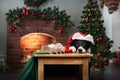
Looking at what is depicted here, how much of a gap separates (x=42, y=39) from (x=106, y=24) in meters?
2.47

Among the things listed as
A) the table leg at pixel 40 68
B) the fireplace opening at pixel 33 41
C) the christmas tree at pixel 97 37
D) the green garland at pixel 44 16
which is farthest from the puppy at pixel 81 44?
the fireplace opening at pixel 33 41

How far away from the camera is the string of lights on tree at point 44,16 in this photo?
6617mm

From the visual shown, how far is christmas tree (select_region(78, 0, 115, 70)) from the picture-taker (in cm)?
566

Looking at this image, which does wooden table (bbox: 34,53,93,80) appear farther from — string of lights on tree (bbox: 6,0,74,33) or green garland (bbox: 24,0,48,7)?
green garland (bbox: 24,0,48,7)

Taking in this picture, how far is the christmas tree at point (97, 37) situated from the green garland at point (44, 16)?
703 millimetres

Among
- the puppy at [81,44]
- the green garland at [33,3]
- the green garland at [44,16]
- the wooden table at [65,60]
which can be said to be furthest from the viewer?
the green garland at [33,3]

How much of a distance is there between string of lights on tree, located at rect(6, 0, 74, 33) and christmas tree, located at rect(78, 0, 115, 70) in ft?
2.31

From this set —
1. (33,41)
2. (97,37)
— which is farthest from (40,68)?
(33,41)

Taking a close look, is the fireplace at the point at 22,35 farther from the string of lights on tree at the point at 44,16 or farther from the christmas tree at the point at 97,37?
the christmas tree at the point at 97,37

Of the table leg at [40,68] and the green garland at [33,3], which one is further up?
the green garland at [33,3]

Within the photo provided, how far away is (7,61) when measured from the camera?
6777 mm

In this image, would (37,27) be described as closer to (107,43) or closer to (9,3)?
(9,3)

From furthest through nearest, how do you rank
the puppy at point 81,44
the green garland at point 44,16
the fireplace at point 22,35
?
the fireplace at point 22,35, the green garland at point 44,16, the puppy at point 81,44

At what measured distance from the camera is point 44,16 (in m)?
6.78
